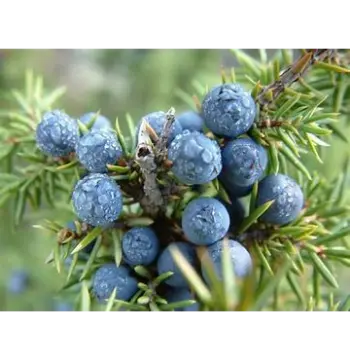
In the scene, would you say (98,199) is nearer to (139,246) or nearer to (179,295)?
(139,246)

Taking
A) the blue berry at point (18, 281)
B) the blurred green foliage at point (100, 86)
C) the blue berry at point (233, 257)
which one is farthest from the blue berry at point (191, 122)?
the blue berry at point (18, 281)

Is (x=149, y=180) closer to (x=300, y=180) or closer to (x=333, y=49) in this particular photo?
(x=300, y=180)

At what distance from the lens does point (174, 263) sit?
3.25 feet

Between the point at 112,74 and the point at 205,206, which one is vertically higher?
the point at 112,74

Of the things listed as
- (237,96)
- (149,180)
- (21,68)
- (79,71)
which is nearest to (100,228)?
(149,180)

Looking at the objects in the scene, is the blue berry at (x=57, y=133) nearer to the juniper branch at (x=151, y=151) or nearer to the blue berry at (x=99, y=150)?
the blue berry at (x=99, y=150)

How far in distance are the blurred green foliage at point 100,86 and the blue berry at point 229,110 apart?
1.05 meters

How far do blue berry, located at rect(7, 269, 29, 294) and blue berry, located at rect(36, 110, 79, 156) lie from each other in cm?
107

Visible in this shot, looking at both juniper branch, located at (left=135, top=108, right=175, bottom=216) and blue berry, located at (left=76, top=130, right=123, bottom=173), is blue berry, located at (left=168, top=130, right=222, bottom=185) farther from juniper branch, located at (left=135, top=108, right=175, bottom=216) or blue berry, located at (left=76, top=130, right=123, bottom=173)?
blue berry, located at (left=76, top=130, right=123, bottom=173)

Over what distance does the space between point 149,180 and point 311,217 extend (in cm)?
38

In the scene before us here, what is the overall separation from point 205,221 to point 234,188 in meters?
0.13

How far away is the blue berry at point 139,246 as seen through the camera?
997 mm
